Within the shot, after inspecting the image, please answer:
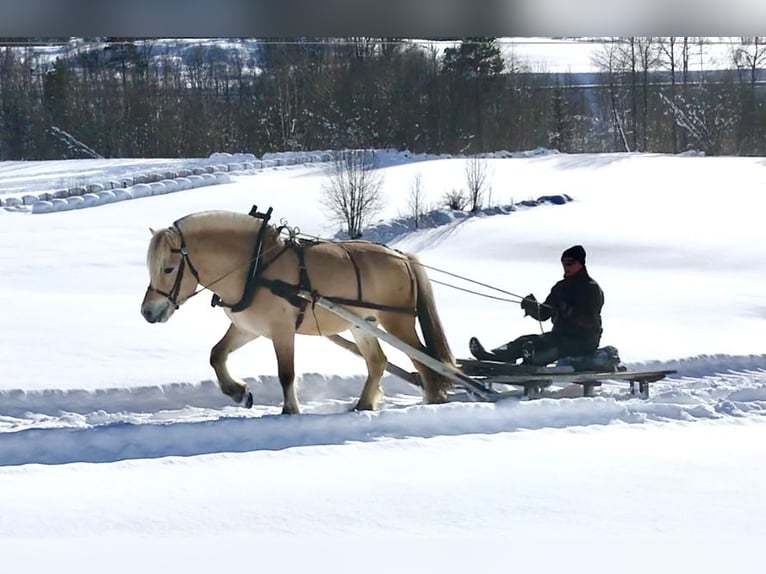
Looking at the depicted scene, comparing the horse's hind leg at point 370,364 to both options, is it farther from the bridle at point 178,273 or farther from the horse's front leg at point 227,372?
the bridle at point 178,273

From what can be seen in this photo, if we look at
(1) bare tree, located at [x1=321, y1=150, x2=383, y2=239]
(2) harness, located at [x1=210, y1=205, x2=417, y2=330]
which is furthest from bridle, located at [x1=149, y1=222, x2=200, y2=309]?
(1) bare tree, located at [x1=321, y1=150, x2=383, y2=239]

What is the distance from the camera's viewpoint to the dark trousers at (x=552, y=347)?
23.7ft

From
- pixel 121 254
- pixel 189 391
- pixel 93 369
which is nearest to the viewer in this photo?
pixel 189 391

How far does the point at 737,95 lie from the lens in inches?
1991

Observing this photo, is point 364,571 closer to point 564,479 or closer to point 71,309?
point 564,479

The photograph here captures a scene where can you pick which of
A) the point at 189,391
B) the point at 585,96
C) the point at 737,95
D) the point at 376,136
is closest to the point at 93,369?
the point at 189,391

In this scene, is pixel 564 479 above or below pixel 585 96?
below

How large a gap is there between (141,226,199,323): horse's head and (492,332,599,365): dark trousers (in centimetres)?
241

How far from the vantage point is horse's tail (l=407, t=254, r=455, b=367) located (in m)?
7.27

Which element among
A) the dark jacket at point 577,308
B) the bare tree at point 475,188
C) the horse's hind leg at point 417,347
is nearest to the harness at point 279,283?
the horse's hind leg at point 417,347

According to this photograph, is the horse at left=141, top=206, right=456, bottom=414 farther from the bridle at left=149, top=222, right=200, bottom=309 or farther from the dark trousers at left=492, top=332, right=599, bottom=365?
the dark trousers at left=492, top=332, right=599, bottom=365

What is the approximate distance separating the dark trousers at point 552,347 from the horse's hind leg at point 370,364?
3.17 ft

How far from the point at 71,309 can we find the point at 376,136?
34.8 metres

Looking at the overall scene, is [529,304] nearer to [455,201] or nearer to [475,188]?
[455,201]
